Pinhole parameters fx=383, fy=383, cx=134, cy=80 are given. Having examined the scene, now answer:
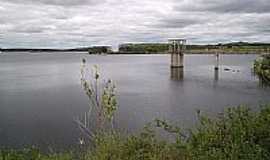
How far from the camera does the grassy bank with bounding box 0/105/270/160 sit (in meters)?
5.44

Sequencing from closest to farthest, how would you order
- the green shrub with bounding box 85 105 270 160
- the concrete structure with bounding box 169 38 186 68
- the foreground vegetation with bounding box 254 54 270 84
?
the green shrub with bounding box 85 105 270 160
the foreground vegetation with bounding box 254 54 270 84
the concrete structure with bounding box 169 38 186 68

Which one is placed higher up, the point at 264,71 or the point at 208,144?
the point at 208,144

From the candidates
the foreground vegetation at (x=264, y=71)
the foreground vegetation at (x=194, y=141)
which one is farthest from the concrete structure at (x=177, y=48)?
the foreground vegetation at (x=194, y=141)

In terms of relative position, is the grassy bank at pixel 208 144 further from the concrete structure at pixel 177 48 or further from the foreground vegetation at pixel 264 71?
the concrete structure at pixel 177 48

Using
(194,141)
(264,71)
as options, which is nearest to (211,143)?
(194,141)

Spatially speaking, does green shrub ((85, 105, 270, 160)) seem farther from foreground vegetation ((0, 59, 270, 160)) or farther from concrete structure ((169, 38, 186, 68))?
concrete structure ((169, 38, 186, 68))

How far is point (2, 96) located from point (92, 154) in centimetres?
3183

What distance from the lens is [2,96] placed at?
36.7 meters

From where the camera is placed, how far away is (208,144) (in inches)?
239

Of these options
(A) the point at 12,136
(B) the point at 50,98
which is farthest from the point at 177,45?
(A) the point at 12,136

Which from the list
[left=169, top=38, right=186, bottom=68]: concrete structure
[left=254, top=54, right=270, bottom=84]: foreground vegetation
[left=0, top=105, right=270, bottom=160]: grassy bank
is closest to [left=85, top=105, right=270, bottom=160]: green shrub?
[left=0, top=105, right=270, bottom=160]: grassy bank

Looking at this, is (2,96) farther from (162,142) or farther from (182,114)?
(162,142)

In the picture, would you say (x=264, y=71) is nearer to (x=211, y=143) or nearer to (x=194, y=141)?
(x=194, y=141)

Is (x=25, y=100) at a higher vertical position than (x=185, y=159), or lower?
lower
